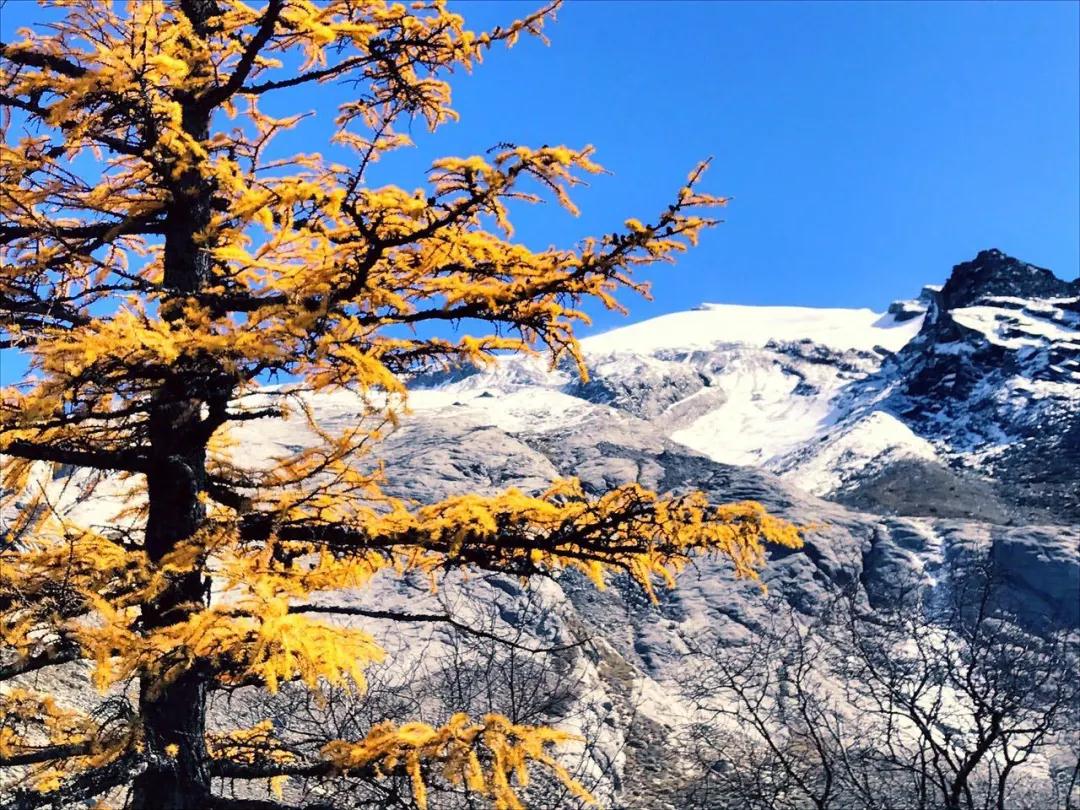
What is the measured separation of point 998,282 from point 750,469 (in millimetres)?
52002

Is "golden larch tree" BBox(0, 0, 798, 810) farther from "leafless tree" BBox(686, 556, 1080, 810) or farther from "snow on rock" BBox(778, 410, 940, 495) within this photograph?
"snow on rock" BBox(778, 410, 940, 495)

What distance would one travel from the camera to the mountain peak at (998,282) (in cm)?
7850

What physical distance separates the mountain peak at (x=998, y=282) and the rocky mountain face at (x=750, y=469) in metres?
0.24

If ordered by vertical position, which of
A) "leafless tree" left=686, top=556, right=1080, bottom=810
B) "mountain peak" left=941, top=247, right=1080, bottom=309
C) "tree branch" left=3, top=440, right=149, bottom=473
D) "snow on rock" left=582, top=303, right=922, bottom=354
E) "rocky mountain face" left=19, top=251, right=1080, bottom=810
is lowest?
"leafless tree" left=686, top=556, right=1080, bottom=810

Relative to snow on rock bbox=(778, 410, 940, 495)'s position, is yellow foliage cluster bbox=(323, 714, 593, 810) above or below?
below

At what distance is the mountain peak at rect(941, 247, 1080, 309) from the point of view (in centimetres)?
7850

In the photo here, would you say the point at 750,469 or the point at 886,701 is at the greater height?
the point at 750,469

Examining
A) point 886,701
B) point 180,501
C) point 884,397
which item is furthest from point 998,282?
point 180,501

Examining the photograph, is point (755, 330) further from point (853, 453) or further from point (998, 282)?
point (853, 453)

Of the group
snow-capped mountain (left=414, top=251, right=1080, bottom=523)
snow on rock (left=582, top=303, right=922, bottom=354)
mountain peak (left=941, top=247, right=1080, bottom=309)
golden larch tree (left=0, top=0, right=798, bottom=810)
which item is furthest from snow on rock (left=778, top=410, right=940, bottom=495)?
golden larch tree (left=0, top=0, right=798, bottom=810)

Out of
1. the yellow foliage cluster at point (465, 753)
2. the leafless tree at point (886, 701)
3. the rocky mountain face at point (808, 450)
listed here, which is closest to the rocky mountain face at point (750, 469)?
the rocky mountain face at point (808, 450)

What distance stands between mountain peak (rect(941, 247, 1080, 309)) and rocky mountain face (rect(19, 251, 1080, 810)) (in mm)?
235

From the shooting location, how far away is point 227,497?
194 inches

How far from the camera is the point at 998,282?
8131 cm
